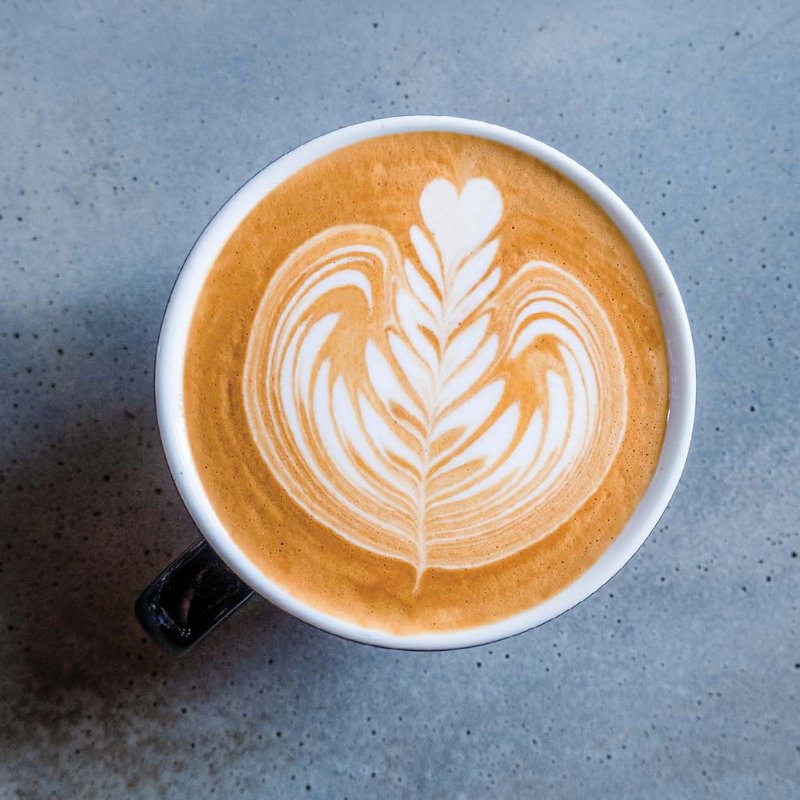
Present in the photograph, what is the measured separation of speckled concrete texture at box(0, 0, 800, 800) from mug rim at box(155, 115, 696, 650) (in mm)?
288

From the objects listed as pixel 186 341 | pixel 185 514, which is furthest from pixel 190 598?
pixel 186 341

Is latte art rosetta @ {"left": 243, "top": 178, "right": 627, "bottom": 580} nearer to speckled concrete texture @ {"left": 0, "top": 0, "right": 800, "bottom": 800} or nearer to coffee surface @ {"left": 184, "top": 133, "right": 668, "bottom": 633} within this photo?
coffee surface @ {"left": 184, "top": 133, "right": 668, "bottom": 633}

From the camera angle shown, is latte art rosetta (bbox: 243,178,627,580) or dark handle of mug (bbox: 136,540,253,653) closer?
latte art rosetta (bbox: 243,178,627,580)

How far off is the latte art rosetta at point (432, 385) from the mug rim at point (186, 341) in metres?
0.07

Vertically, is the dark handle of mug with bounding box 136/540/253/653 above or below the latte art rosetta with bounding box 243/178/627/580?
below

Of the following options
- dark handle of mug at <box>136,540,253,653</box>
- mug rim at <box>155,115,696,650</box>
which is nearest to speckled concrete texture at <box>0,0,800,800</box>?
dark handle of mug at <box>136,540,253,653</box>

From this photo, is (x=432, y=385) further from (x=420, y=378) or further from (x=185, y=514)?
(x=185, y=514)

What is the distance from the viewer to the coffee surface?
0.96 m

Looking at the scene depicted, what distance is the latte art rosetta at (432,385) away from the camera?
965 mm

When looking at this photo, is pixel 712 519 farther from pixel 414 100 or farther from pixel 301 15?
pixel 301 15

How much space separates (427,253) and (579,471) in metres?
0.30

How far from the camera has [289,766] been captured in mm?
1243

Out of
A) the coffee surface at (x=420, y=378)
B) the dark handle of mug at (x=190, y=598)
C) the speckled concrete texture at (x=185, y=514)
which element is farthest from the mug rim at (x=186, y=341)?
the speckled concrete texture at (x=185, y=514)

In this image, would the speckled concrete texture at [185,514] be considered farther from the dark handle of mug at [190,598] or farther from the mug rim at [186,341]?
the mug rim at [186,341]
